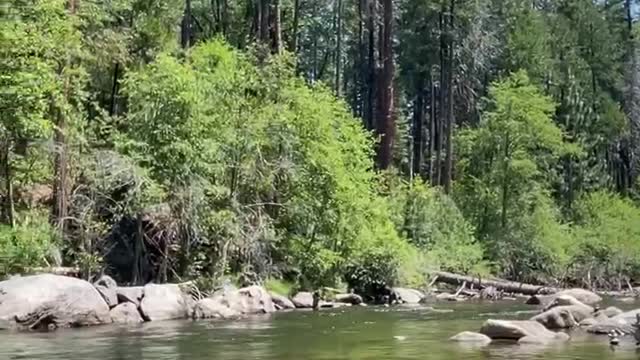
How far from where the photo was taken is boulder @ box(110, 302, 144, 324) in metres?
27.0

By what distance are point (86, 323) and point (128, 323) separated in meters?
1.16

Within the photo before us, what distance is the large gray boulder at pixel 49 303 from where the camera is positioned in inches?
992

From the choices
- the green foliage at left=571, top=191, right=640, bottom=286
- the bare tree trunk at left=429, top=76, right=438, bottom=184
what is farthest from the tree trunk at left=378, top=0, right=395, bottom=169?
the bare tree trunk at left=429, top=76, right=438, bottom=184

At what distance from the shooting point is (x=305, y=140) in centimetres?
3697

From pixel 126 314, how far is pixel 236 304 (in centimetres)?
409

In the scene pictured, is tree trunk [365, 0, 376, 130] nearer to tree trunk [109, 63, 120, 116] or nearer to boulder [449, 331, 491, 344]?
tree trunk [109, 63, 120, 116]

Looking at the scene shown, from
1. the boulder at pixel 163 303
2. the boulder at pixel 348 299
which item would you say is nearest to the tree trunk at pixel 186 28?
the boulder at pixel 348 299

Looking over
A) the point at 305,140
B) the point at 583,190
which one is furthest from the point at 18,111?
the point at 583,190

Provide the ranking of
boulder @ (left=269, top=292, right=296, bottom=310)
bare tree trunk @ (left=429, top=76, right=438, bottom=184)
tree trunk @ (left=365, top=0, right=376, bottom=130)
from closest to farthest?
boulder @ (left=269, top=292, right=296, bottom=310) → tree trunk @ (left=365, top=0, right=376, bottom=130) → bare tree trunk @ (left=429, top=76, right=438, bottom=184)

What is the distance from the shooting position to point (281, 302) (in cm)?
3281

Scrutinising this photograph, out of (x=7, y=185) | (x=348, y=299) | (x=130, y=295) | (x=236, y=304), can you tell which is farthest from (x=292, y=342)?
(x=7, y=185)

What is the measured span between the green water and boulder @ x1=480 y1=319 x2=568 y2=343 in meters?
0.69

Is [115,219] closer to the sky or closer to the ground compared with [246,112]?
closer to the ground

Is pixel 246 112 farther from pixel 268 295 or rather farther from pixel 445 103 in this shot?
pixel 445 103
